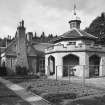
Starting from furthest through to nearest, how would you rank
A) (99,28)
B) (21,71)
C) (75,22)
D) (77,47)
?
(99,28)
(75,22)
(21,71)
(77,47)

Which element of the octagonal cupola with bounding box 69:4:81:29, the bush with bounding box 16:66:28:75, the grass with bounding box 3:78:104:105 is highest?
the octagonal cupola with bounding box 69:4:81:29

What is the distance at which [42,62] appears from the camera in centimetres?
3828

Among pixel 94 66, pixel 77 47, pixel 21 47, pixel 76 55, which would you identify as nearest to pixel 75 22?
pixel 77 47

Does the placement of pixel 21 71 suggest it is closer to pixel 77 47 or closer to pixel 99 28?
pixel 77 47

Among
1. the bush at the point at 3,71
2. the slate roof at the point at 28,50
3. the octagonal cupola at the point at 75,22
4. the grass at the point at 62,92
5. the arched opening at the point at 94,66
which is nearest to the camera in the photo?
the grass at the point at 62,92

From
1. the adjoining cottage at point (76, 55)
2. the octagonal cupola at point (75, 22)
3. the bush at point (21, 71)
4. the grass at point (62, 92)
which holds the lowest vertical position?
the grass at point (62, 92)

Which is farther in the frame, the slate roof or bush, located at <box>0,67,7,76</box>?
the slate roof

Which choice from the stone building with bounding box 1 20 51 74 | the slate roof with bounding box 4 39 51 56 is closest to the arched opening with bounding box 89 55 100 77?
the slate roof with bounding box 4 39 51 56

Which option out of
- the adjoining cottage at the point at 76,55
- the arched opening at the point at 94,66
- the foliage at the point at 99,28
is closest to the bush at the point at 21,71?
the adjoining cottage at the point at 76,55

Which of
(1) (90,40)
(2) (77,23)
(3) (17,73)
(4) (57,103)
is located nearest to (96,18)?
(2) (77,23)

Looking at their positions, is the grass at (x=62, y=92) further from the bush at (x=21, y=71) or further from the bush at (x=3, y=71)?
the bush at (x=3, y=71)

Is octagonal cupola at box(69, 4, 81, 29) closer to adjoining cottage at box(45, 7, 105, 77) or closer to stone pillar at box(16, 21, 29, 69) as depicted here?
adjoining cottage at box(45, 7, 105, 77)

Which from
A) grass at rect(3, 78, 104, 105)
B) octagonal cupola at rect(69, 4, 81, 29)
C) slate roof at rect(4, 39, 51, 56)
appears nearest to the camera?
grass at rect(3, 78, 104, 105)

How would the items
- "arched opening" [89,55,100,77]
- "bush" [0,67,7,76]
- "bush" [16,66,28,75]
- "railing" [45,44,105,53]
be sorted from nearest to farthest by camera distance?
"railing" [45,44,105,53], "arched opening" [89,55,100,77], "bush" [16,66,28,75], "bush" [0,67,7,76]
